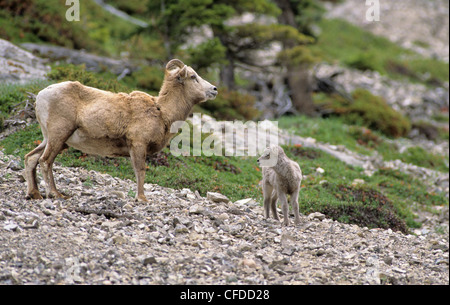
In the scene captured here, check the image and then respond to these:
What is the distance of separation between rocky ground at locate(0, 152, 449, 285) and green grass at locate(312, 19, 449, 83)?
23.4m

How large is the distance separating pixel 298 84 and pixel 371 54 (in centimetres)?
1191

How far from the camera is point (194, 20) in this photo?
1919 centimetres

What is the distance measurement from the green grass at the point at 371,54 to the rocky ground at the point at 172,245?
23.4 meters

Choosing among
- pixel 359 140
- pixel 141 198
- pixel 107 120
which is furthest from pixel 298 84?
pixel 107 120

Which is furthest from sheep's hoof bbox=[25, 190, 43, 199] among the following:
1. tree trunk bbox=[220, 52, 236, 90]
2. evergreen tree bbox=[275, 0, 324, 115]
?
evergreen tree bbox=[275, 0, 324, 115]

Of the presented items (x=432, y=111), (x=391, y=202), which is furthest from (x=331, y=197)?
(x=432, y=111)

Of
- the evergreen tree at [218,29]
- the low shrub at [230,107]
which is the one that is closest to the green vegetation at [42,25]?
the evergreen tree at [218,29]

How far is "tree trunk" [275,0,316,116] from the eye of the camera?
Result: 24.8 metres

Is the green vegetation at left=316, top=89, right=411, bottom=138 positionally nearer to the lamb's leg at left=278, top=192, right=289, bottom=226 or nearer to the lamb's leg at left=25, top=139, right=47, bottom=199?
the lamb's leg at left=278, top=192, right=289, bottom=226

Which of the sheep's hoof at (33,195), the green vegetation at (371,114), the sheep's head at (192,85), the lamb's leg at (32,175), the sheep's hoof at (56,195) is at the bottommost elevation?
the green vegetation at (371,114)

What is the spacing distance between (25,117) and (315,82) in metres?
18.3

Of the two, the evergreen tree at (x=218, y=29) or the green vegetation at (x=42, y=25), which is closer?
the evergreen tree at (x=218, y=29)

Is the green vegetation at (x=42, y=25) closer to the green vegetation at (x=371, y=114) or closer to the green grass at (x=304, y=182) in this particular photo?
the green grass at (x=304, y=182)

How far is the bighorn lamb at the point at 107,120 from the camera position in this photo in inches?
317
